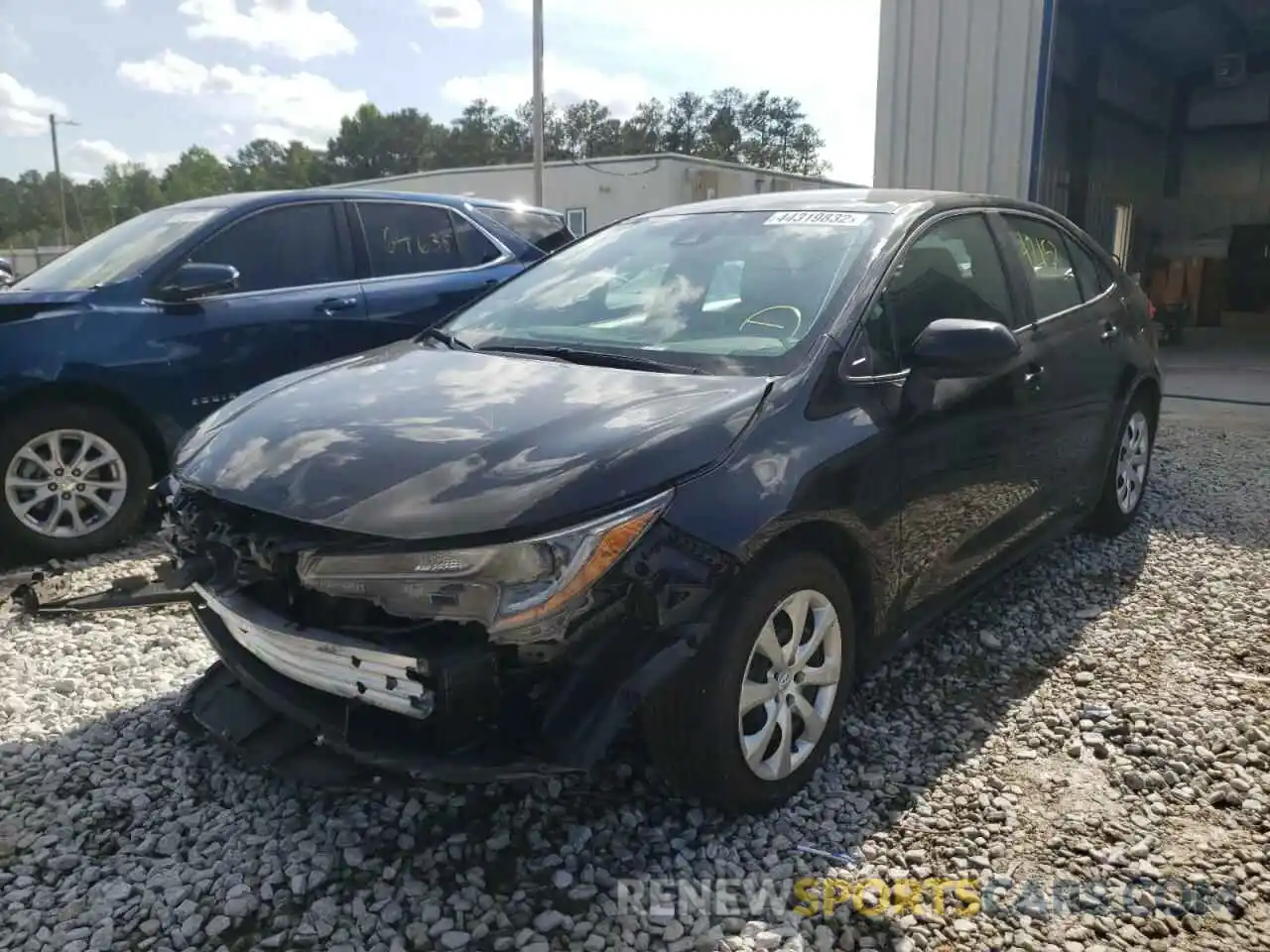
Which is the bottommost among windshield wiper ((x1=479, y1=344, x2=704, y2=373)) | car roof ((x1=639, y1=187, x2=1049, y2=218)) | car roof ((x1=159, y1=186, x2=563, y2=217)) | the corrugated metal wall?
windshield wiper ((x1=479, y1=344, x2=704, y2=373))

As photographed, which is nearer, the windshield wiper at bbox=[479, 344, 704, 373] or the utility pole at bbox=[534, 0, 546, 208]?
the windshield wiper at bbox=[479, 344, 704, 373]

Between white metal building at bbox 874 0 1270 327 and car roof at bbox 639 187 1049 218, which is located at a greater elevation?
white metal building at bbox 874 0 1270 327

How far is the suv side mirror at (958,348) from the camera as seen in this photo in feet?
9.20

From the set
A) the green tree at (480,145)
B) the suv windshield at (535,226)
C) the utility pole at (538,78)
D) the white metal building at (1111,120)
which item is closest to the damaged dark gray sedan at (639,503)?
the suv windshield at (535,226)

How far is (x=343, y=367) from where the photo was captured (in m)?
3.07

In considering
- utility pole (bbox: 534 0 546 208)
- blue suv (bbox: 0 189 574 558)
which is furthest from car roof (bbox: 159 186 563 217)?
utility pole (bbox: 534 0 546 208)

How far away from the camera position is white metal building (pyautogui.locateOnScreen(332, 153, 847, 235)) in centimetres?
2319

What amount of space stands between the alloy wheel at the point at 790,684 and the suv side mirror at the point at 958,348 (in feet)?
2.53

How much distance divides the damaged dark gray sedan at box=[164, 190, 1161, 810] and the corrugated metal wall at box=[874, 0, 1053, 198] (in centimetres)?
717

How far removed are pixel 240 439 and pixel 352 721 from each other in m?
0.85

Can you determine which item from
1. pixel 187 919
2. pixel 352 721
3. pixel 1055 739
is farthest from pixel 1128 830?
pixel 187 919

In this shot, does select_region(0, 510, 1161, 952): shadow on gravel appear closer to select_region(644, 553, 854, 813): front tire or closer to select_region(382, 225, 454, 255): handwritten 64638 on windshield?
select_region(644, 553, 854, 813): front tire

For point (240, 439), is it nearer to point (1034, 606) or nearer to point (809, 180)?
point (1034, 606)

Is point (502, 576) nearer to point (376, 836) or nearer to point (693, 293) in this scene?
point (376, 836)
